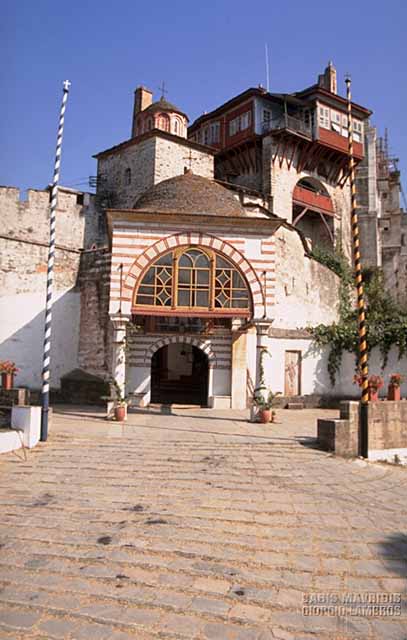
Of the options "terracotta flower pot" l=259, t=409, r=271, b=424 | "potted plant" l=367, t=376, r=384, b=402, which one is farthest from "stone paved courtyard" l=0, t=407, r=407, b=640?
"terracotta flower pot" l=259, t=409, r=271, b=424

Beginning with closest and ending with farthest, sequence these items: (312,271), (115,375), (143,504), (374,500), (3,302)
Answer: (143,504) < (374,500) < (115,375) < (3,302) < (312,271)

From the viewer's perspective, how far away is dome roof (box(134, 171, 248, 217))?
15.4 metres

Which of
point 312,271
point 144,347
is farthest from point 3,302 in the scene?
point 312,271

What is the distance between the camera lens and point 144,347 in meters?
16.3

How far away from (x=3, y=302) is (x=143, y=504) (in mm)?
14919

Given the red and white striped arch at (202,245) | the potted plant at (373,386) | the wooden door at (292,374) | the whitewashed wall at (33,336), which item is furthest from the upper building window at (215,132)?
the potted plant at (373,386)

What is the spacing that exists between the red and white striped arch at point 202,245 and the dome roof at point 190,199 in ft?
5.11

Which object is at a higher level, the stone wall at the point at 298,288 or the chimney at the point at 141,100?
the chimney at the point at 141,100

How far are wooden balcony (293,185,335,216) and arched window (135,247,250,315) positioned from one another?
1947 cm

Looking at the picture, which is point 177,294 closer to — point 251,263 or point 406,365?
point 251,263

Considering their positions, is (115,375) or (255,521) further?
(115,375)

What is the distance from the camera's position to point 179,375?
73.6 feet

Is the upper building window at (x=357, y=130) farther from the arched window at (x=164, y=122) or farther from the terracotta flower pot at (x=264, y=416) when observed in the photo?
the terracotta flower pot at (x=264, y=416)

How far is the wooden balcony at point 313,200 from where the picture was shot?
31.4 m
